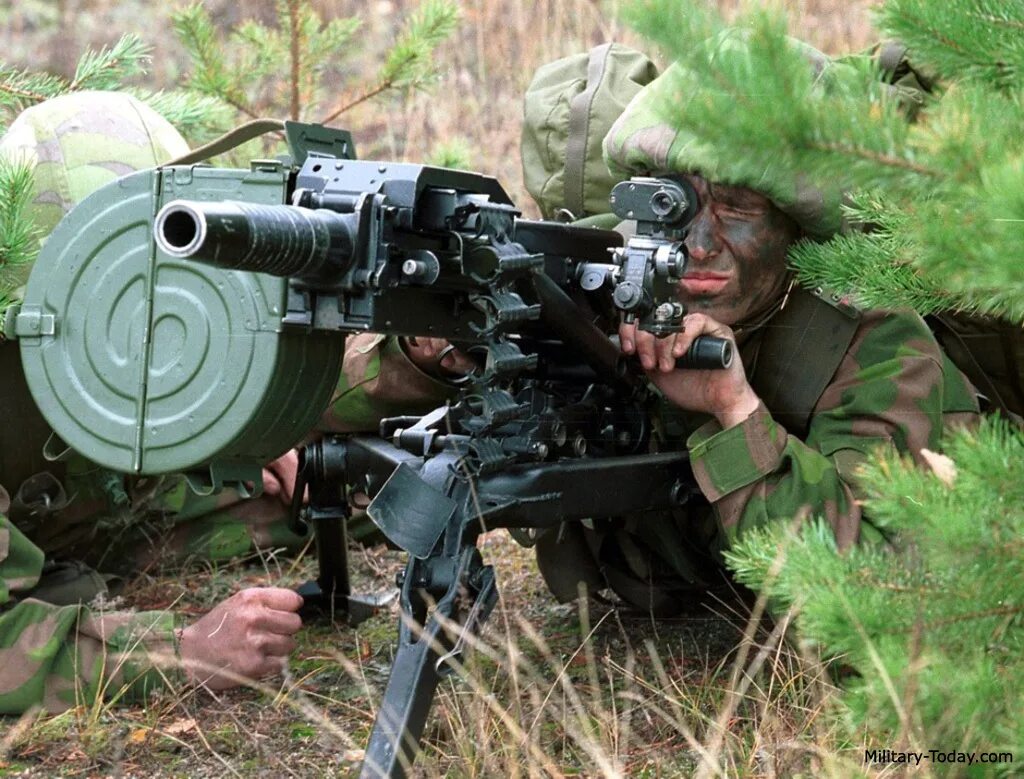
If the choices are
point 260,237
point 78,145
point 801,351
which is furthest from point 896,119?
point 78,145

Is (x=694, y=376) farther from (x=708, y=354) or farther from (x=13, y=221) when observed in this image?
(x=13, y=221)

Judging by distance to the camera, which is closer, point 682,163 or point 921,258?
point 921,258

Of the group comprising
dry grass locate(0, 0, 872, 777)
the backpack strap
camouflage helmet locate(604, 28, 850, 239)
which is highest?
camouflage helmet locate(604, 28, 850, 239)

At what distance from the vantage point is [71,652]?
3.27 metres

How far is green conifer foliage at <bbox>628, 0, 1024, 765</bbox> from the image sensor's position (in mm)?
1703

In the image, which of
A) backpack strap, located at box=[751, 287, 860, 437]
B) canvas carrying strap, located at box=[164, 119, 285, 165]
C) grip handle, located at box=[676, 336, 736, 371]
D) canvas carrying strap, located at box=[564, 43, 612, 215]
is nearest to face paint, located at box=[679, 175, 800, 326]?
backpack strap, located at box=[751, 287, 860, 437]

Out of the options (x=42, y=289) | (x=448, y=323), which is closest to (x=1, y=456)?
(x=42, y=289)

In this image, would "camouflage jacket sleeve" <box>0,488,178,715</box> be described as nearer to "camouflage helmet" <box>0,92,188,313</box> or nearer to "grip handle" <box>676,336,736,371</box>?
"camouflage helmet" <box>0,92,188,313</box>

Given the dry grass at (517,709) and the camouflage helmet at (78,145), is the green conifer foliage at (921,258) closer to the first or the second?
the dry grass at (517,709)

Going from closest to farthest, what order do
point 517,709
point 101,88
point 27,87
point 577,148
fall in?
1. point 517,709
2. point 577,148
3. point 27,87
4. point 101,88

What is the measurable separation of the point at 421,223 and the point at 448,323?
230mm

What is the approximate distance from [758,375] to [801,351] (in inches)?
5.0

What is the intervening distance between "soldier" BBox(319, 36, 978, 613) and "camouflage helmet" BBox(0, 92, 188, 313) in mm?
855

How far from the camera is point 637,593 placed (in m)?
3.84
